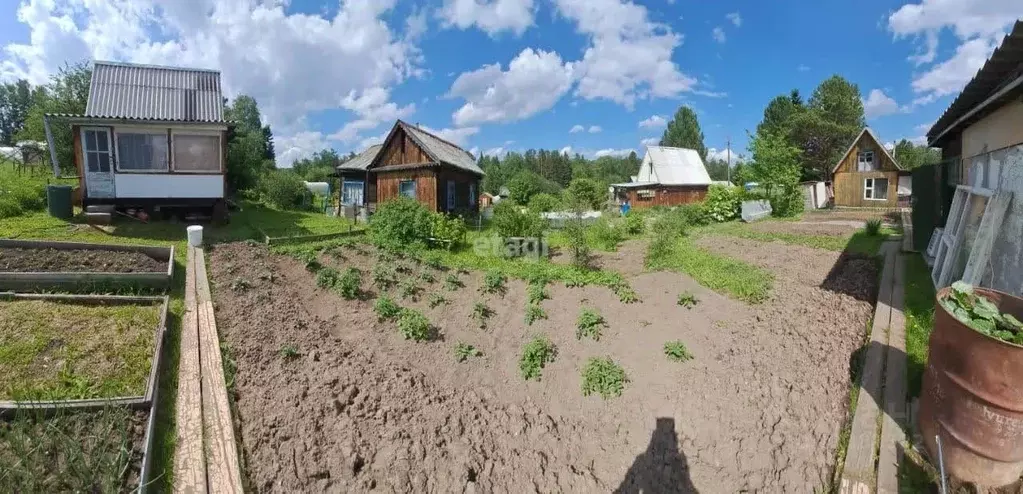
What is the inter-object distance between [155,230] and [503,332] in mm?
10311

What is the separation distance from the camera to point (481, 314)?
740cm

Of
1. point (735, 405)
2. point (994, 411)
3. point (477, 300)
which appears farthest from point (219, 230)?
point (994, 411)

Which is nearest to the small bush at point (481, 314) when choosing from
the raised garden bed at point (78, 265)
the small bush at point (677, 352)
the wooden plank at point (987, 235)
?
the small bush at point (677, 352)

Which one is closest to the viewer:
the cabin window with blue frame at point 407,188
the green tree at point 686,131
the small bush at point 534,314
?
the small bush at point 534,314

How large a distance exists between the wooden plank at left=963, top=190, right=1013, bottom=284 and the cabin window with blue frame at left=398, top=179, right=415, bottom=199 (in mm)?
16562

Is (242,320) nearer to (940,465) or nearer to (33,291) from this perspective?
(33,291)

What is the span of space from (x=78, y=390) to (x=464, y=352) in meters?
4.11

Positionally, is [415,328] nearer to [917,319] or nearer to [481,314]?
[481,314]

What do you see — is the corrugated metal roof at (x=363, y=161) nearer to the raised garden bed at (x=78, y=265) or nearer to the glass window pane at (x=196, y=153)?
the glass window pane at (x=196, y=153)

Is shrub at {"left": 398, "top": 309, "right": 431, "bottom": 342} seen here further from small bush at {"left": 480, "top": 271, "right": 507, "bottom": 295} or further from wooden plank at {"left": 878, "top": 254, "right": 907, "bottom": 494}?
wooden plank at {"left": 878, "top": 254, "right": 907, "bottom": 494}

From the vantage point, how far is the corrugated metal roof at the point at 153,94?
12.1 m

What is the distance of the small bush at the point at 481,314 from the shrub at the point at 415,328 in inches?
32.1

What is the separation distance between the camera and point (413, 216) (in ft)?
39.0

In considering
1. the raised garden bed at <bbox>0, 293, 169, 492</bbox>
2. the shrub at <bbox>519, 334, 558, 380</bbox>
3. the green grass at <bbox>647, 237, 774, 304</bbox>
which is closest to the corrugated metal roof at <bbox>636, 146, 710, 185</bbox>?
the green grass at <bbox>647, 237, 774, 304</bbox>
